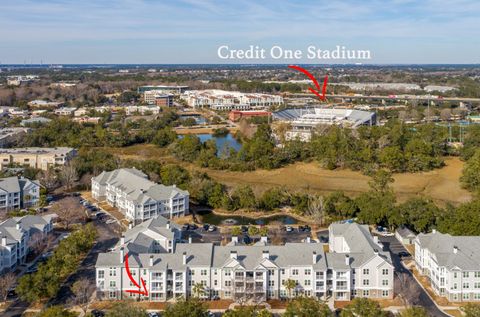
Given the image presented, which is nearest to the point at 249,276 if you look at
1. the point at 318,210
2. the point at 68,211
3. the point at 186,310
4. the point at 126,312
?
the point at 186,310

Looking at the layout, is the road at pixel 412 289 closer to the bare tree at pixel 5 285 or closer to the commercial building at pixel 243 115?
the bare tree at pixel 5 285

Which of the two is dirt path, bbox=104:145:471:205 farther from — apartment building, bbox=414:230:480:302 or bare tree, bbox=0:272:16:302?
bare tree, bbox=0:272:16:302

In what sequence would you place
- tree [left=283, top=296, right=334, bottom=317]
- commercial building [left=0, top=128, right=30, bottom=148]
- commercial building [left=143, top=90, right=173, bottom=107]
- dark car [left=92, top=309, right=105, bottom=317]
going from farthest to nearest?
commercial building [left=143, top=90, right=173, bottom=107], commercial building [left=0, top=128, right=30, bottom=148], dark car [left=92, top=309, right=105, bottom=317], tree [left=283, top=296, right=334, bottom=317]

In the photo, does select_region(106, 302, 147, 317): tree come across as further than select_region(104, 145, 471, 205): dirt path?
No

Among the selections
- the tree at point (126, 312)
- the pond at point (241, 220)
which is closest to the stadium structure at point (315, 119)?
the pond at point (241, 220)

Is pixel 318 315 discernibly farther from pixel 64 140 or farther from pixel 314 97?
pixel 314 97

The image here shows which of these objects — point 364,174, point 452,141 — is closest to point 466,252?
point 364,174

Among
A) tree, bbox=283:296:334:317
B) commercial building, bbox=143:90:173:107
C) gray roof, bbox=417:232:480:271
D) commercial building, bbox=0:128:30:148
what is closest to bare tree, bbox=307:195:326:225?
gray roof, bbox=417:232:480:271
